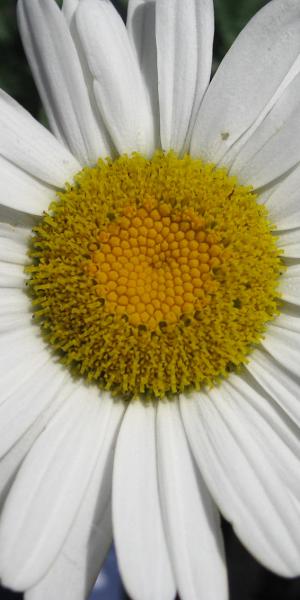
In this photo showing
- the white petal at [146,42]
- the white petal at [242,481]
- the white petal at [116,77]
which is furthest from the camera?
the white petal at [146,42]

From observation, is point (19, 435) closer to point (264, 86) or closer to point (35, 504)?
point (35, 504)

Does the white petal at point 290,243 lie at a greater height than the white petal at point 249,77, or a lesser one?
lesser

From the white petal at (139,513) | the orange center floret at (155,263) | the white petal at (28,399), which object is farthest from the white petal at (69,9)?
the white petal at (139,513)

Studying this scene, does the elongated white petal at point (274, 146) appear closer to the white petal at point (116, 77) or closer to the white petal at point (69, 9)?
the white petal at point (116, 77)

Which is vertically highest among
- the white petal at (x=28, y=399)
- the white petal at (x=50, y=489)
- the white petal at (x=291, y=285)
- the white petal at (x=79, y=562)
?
the white petal at (x=291, y=285)

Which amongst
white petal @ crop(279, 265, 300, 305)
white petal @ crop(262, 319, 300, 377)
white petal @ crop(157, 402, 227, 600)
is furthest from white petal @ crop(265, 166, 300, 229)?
white petal @ crop(157, 402, 227, 600)

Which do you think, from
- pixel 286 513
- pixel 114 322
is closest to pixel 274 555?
pixel 286 513

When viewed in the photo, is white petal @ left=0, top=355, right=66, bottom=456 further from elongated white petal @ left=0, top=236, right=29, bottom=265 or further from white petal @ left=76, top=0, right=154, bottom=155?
white petal @ left=76, top=0, right=154, bottom=155
